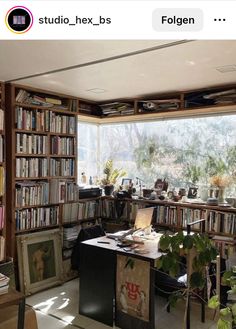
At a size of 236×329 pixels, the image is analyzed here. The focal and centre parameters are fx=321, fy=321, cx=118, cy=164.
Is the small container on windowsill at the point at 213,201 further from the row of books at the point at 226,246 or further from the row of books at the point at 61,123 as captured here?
the row of books at the point at 61,123

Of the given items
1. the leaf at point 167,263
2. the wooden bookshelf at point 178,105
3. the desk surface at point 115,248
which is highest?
the wooden bookshelf at point 178,105

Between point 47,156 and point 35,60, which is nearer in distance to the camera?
point 35,60

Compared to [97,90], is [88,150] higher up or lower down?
lower down

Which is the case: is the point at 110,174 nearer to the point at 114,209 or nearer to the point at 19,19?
the point at 114,209

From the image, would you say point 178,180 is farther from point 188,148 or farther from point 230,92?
point 230,92

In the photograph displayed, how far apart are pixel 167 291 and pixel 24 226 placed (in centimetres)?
183

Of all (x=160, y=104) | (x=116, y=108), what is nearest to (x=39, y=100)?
(x=116, y=108)

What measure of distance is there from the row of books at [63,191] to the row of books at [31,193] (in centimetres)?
8

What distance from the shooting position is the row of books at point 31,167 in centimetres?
378

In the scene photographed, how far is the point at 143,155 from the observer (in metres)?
4.79

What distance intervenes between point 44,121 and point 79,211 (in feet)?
4.37

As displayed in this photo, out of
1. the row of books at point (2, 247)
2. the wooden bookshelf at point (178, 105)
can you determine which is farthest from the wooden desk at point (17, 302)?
the wooden bookshelf at point (178, 105)

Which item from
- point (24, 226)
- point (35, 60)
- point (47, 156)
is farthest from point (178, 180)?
point (35, 60)

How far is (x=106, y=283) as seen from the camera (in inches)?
118
